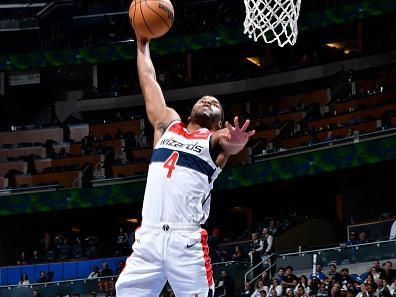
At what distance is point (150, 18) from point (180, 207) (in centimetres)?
145

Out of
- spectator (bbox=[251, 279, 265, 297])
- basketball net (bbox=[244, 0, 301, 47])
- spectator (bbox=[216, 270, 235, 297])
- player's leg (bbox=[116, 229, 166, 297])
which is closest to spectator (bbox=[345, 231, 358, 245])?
spectator (bbox=[251, 279, 265, 297])

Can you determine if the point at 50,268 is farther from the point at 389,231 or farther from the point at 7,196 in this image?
A: the point at 389,231

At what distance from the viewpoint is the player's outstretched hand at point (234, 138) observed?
6598mm

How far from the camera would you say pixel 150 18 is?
7176 mm

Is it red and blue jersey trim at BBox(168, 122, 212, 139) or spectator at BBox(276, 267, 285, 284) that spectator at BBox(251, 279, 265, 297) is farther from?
red and blue jersey trim at BBox(168, 122, 212, 139)

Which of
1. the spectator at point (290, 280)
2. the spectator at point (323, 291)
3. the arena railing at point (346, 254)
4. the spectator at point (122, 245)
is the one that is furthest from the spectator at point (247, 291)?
the spectator at point (122, 245)

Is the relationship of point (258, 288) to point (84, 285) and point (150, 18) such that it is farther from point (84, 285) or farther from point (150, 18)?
point (150, 18)

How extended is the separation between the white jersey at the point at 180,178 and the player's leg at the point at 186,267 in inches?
5.8

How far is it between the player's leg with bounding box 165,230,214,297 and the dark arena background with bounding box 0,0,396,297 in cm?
1312

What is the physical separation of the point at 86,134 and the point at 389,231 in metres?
15.9

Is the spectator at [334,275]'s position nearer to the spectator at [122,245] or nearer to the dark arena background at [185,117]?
A: the dark arena background at [185,117]

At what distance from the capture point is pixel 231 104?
111ft

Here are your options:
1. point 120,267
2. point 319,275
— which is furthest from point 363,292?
point 120,267

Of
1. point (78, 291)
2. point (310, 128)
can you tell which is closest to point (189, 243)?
point (78, 291)
